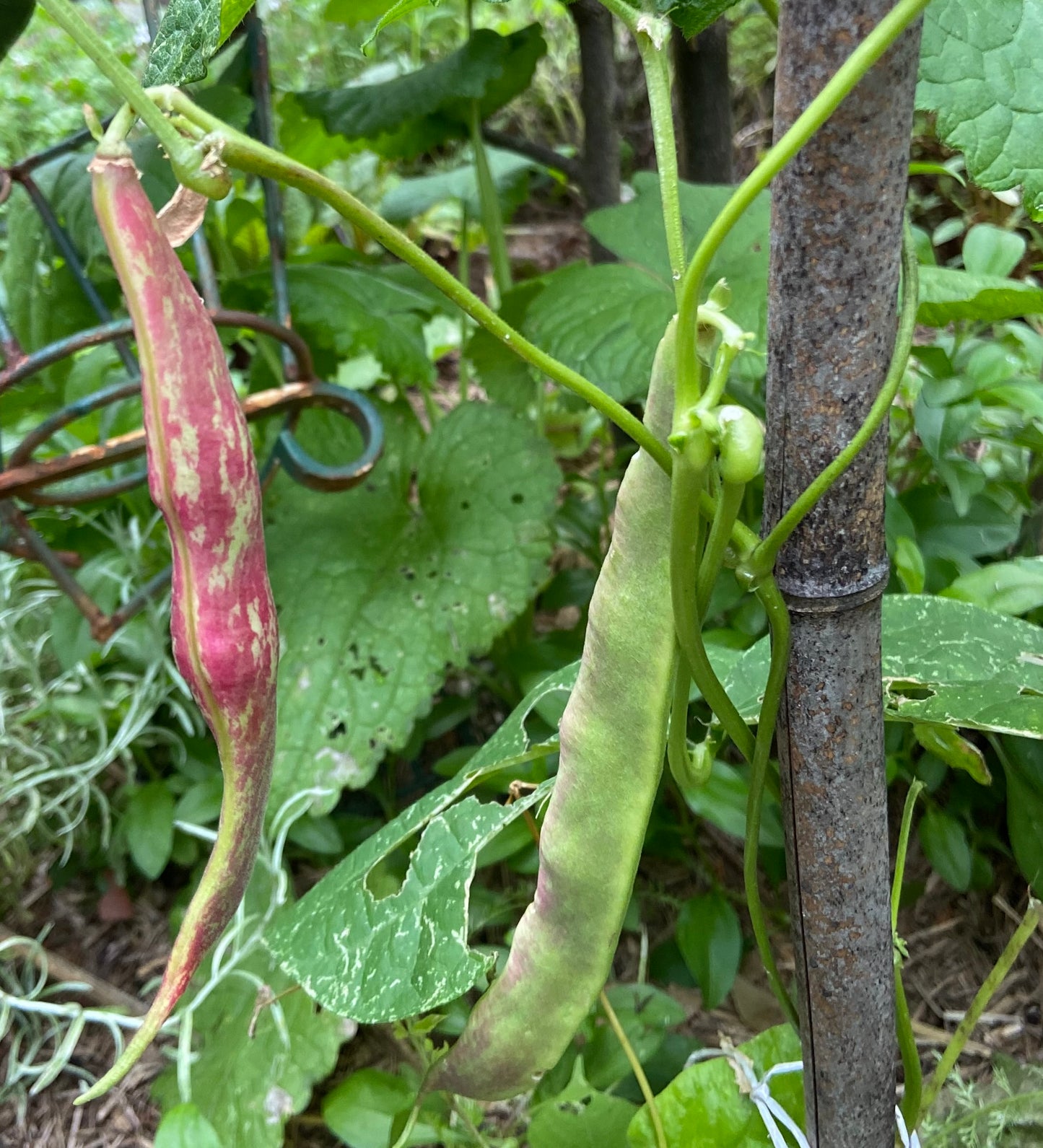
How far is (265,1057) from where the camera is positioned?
81cm

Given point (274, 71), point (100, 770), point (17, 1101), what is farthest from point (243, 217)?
point (17, 1101)

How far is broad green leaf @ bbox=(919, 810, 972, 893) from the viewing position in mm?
750

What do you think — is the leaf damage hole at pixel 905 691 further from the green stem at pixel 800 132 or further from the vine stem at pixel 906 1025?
the green stem at pixel 800 132

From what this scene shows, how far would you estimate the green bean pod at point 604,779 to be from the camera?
1.07ft

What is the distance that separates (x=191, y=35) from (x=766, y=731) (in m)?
0.35

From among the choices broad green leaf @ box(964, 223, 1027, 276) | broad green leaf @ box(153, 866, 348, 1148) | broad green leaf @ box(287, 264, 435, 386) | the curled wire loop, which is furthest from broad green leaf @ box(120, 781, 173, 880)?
broad green leaf @ box(964, 223, 1027, 276)

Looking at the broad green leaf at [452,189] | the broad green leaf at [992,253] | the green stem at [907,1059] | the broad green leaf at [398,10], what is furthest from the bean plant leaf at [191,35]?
the broad green leaf at [452,189]

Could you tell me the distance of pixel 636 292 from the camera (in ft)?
2.83

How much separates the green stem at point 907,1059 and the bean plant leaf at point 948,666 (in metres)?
0.13

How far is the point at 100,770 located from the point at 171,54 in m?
0.85

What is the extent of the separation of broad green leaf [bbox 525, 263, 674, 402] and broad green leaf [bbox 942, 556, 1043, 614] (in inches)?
11.7

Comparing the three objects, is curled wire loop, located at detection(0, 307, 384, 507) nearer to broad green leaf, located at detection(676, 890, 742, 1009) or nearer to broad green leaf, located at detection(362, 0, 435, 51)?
broad green leaf, located at detection(362, 0, 435, 51)

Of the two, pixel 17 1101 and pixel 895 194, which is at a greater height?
pixel 895 194

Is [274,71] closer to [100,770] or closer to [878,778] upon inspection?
[100,770]
